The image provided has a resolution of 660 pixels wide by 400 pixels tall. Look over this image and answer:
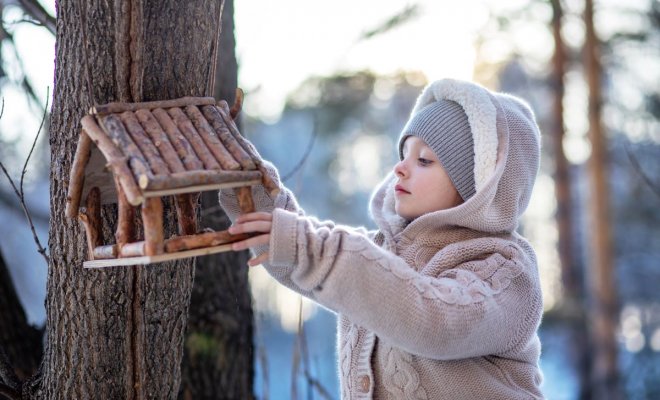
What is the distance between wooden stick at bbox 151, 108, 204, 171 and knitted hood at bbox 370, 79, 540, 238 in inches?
26.7

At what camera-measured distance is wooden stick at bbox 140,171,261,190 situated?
1501mm

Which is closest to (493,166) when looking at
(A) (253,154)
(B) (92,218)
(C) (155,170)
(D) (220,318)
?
(A) (253,154)

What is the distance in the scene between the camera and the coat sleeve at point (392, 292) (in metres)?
1.64

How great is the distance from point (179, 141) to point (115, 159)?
A: 0.47 ft

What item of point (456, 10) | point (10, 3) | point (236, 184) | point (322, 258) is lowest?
point (322, 258)

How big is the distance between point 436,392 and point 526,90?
33.3 ft

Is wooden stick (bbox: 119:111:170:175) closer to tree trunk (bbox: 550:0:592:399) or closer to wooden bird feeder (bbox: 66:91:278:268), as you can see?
wooden bird feeder (bbox: 66:91:278:268)

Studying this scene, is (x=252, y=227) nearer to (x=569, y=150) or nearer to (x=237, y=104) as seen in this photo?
(x=237, y=104)

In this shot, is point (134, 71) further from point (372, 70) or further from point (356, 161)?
point (356, 161)

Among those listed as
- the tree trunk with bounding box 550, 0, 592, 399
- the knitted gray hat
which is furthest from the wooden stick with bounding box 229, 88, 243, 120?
the tree trunk with bounding box 550, 0, 592, 399

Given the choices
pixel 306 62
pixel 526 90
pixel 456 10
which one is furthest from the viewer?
pixel 526 90

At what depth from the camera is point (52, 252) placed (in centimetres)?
190

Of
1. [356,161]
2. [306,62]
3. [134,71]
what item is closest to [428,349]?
[134,71]

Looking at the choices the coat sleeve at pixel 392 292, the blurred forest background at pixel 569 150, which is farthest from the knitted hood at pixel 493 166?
the blurred forest background at pixel 569 150
